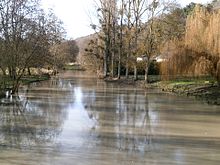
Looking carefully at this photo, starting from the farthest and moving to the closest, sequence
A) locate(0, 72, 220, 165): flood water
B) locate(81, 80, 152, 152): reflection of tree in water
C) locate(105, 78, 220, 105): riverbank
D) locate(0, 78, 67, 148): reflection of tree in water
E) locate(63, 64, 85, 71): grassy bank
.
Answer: locate(63, 64, 85, 71): grassy bank, locate(105, 78, 220, 105): riverbank, locate(0, 78, 67, 148): reflection of tree in water, locate(81, 80, 152, 152): reflection of tree in water, locate(0, 72, 220, 165): flood water

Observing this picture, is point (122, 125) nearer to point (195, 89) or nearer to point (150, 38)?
point (195, 89)

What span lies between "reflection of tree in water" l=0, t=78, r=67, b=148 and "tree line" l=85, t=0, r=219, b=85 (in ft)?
30.8

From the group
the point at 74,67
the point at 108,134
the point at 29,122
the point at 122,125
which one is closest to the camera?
the point at 108,134

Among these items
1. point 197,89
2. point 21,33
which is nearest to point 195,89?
point 197,89

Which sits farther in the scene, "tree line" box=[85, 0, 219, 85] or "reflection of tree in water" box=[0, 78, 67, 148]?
"tree line" box=[85, 0, 219, 85]

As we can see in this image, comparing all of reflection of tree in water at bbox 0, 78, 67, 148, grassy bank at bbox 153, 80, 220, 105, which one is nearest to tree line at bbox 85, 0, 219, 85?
grassy bank at bbox 153, 80, 220, 105

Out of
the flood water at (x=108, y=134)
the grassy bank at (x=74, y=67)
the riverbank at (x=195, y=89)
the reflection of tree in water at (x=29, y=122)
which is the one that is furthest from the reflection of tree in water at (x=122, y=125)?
the grassy bank at (x=74, y=67)

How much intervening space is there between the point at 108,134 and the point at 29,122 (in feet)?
11.9

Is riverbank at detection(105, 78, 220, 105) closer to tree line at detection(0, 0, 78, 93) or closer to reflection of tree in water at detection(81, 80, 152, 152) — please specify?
reflection of tree in water at detection(81, 80, 152, 152)

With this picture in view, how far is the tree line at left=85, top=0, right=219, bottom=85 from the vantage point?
27.3 m

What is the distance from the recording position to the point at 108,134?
13.2m

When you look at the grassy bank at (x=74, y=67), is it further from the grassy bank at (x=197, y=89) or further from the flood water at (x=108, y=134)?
the flood water at (x=108, y=134)

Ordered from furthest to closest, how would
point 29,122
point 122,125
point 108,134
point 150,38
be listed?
point 150,38
point 29,122
point 122,125
point 108,134

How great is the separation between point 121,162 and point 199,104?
46.0 ft
